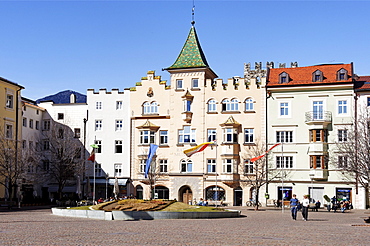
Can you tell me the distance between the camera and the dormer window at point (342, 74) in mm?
62006

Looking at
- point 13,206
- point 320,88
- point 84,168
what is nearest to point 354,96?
point 320,88

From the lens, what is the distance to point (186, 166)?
2648 inches

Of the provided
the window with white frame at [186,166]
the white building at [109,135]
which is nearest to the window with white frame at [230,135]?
the window with white frame at [186,166]

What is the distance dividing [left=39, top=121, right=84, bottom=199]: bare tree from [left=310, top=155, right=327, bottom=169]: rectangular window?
88.2ft

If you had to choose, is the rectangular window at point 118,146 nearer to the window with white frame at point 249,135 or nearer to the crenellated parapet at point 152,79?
the crenellated parapet at point 152,79

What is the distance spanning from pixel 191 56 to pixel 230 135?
11014 millimetres

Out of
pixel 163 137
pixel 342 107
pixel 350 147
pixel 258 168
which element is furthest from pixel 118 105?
pixel 350 147

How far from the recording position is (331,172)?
6088 centimetres

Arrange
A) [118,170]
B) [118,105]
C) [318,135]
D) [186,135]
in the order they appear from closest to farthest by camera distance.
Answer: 1. [318,135]
2. [186,135]
3. [118,170]
4. [118,105]

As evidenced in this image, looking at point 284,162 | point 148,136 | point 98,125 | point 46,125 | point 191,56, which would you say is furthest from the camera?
point 46,125

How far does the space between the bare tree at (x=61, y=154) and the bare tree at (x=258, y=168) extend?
19.7 m

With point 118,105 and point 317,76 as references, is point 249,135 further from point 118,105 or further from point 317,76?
point 118,105

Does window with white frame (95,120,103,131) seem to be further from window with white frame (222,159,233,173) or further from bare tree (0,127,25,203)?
window with white frame (222,159,233,173)

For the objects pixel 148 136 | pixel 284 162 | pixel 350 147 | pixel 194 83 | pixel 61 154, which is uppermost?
pixel 194 83
